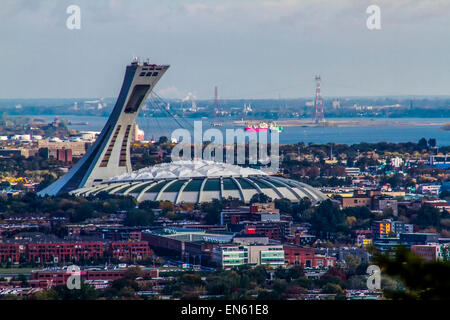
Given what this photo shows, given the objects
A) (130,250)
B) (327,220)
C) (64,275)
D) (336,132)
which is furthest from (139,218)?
(336,132)

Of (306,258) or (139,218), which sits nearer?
(306,258)

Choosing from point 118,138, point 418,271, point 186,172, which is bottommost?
point 186,172

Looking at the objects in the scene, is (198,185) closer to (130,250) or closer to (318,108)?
(130,250)

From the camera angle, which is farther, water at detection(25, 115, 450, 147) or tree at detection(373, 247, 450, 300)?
water at detection(25, 115, 450, 147)

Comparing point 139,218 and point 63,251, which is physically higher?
point 139,218

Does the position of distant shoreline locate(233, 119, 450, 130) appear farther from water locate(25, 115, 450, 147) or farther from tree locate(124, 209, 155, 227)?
tree locate(124, 209, 155, 227)

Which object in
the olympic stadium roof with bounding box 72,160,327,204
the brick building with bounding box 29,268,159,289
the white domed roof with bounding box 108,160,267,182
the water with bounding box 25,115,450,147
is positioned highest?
the water with bounding box 25,115,450,147

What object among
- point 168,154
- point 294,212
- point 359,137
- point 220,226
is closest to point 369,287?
point 220,226

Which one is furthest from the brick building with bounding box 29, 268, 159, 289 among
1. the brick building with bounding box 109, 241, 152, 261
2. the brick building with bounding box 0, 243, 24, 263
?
the brick building with bounding box 0, 243, 24, 263
